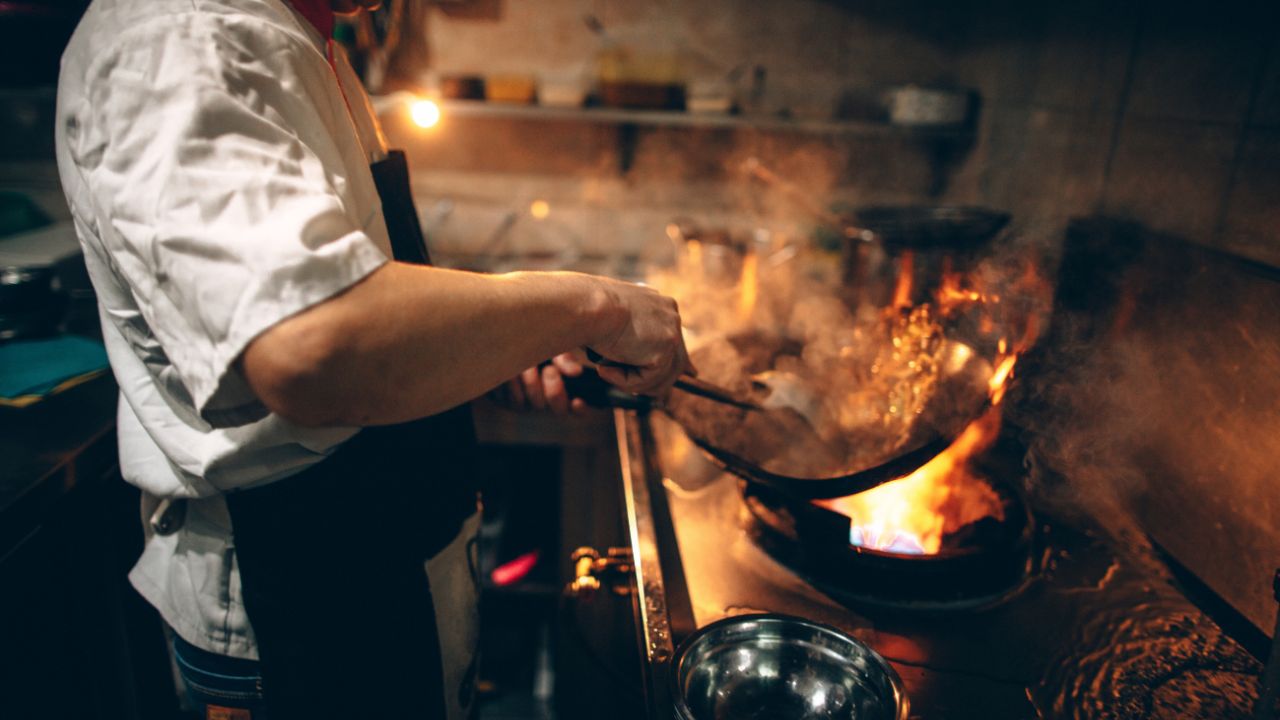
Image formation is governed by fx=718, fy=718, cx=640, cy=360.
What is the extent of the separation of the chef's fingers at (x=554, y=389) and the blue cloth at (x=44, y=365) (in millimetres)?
1303

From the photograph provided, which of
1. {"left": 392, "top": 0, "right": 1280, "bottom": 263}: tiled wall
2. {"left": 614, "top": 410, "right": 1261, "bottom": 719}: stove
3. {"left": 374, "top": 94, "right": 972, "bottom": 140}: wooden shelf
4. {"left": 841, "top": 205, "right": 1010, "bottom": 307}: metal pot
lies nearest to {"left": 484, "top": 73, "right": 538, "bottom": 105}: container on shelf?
{"left": 374, "top": 94, "right": 972, "bottom": 140}: wooden shelf

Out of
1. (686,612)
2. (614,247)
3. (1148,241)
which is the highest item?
(1148,241)

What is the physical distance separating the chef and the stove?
1.30 ft

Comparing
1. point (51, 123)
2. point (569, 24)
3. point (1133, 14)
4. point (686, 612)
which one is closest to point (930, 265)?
point (1133, 14)

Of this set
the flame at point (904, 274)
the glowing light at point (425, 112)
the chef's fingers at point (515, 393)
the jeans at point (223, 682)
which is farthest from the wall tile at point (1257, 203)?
the glowing light at point (425, 112)

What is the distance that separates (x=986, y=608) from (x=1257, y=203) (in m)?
0.89

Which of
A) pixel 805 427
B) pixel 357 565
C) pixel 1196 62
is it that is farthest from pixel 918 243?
pixel 357 565

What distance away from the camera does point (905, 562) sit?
4.08ft

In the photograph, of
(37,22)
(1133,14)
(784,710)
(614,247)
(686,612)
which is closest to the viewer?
(784,710)

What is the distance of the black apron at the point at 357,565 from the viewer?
1.08m

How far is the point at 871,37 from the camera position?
3.09 metres

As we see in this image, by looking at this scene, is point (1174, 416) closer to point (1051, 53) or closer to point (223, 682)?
point (1051, 53)

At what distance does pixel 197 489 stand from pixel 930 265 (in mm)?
1848

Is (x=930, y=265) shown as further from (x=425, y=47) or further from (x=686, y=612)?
(x=425, y=47)
